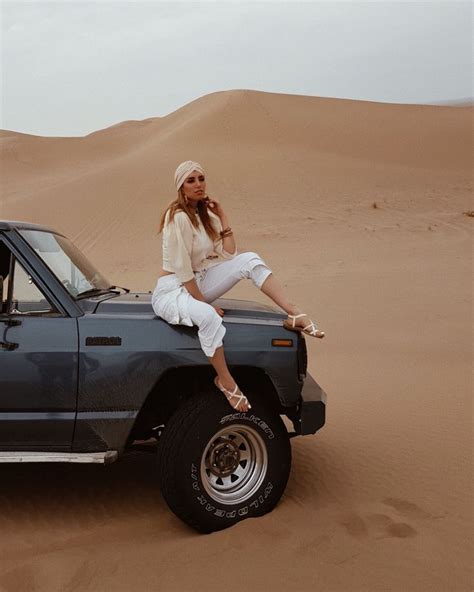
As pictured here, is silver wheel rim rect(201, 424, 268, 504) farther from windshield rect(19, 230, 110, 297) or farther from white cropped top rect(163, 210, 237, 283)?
windshield rect(19, 230, 110, 297)

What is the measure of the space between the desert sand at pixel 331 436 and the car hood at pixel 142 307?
1329 mm

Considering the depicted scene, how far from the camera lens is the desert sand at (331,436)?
3.90 m

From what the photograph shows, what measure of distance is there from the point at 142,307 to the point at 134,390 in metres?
0.63

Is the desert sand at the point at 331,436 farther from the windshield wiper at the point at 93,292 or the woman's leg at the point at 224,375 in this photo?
the windshield wiper at the point at 93,292

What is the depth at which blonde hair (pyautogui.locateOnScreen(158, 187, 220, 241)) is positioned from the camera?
471cm

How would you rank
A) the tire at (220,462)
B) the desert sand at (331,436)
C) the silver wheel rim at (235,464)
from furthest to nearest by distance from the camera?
the silver wheel rim at (235,464) < the tire at (220,462) < the desert sand at (331,436)

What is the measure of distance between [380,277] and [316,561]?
38.5 ft

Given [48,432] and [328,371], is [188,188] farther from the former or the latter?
[328,371]

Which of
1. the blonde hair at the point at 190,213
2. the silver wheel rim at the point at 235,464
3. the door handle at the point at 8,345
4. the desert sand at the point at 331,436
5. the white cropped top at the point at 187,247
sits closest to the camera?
Answer: the desert sand at the point at 331,436

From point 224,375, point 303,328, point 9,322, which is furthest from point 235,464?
point 9,322

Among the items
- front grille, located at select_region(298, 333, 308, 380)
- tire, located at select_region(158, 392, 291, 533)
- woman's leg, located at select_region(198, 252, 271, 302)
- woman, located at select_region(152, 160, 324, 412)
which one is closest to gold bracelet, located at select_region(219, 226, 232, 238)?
woman, located at select_region(152, 160, 324, 412)

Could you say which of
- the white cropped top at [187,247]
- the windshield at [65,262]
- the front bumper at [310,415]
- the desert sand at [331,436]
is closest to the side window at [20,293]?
the windshield at [65,262]

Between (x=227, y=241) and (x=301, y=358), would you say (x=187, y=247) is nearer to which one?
(x=227, y=241)

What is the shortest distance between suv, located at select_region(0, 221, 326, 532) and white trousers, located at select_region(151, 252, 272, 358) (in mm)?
115
